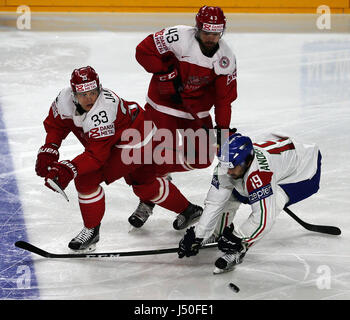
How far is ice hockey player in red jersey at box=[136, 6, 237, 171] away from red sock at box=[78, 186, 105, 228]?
0.69m

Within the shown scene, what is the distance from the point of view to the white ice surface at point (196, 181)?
3.16 m

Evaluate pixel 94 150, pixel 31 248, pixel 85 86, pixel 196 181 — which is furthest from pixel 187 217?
pixel 85 86

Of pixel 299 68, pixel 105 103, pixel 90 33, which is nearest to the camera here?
pixel 105 103

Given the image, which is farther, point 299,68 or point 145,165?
point 299,68

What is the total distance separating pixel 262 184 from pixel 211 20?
103cm

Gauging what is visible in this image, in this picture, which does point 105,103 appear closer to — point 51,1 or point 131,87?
point 131,87

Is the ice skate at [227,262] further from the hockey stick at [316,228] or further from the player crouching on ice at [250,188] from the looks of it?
the hockey stick at [316,228]

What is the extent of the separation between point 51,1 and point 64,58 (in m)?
1.78

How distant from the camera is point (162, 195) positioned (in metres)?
3.60

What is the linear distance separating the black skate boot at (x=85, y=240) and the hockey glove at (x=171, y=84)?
0.90 m

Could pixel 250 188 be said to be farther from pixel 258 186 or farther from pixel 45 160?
pixel 45 160

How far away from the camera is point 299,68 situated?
6.59 meters

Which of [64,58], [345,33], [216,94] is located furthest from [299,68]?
[216,94]

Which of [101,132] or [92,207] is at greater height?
[101,132]
